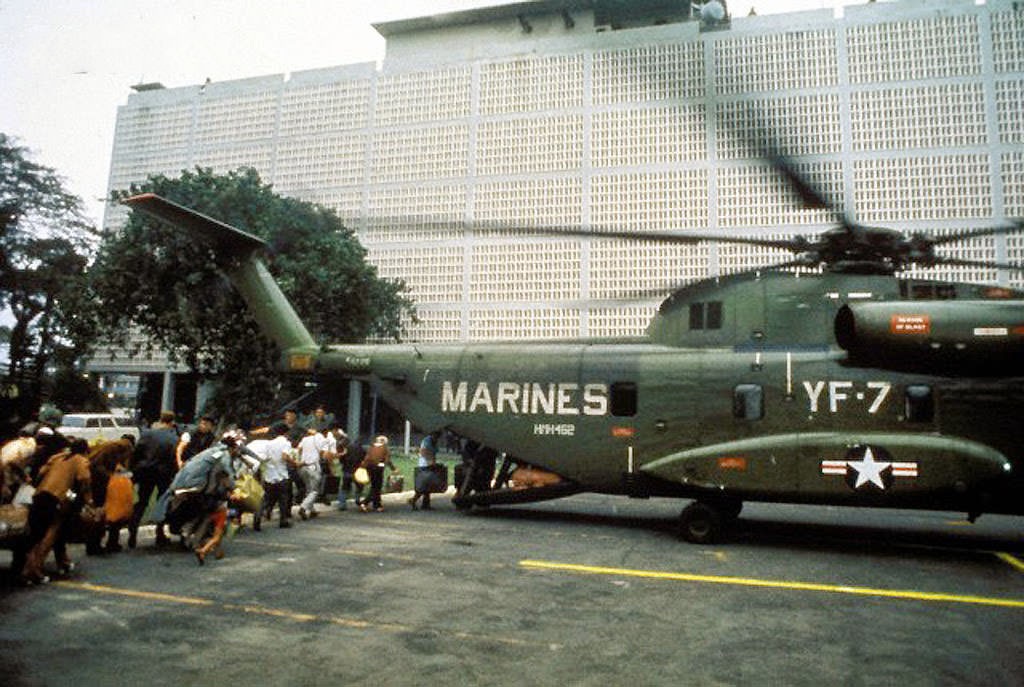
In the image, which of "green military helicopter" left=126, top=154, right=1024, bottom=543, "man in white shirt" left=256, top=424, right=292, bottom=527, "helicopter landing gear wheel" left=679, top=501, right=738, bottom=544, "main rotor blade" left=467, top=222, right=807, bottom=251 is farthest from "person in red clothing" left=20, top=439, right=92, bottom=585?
"helicopter landing gear wheel" left=679, top=501, right=738, bottom=544

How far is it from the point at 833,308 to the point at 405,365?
9.17m

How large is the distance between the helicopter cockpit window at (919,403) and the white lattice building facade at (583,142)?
20274 mm

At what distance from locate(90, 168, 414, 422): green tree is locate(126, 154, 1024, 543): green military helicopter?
14.2m

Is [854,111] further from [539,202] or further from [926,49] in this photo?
[539,202]

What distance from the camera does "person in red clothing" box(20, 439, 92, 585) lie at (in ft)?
23.9

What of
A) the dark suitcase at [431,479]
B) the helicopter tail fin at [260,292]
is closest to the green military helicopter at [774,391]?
the helicopter tail fin at [260,292]

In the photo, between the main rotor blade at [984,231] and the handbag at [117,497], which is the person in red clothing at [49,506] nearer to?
the handbag at [117,497]

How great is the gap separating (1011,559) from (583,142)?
43019 mm

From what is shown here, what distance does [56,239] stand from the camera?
120ft

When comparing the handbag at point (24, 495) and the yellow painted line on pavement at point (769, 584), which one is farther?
the yellow painted line on pavement at point (769, 584)

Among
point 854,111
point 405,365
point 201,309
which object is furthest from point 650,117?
point 405,365

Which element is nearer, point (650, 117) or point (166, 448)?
point (166, 448)

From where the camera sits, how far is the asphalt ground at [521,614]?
5105 millimetres

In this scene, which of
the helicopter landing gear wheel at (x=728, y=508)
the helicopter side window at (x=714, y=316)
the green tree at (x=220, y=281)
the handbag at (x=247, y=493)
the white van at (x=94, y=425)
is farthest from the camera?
the white van at (x=94, y=425)
